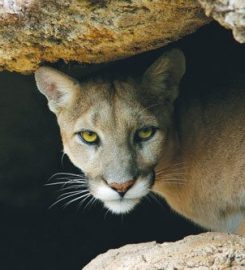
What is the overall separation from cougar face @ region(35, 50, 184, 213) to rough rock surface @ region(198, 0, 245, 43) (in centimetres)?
121

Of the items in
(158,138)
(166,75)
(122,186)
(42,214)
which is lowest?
(42,214)

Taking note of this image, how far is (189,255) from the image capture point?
306 centimetres

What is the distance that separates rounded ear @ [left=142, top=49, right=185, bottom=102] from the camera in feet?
13.4

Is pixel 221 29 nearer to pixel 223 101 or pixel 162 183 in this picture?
pixel 223 101

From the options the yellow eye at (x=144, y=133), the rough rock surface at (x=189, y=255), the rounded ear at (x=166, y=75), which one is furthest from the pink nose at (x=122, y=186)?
the rounded ear at (x=166, y=75)

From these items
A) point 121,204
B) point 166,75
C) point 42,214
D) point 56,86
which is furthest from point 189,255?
point 42,214

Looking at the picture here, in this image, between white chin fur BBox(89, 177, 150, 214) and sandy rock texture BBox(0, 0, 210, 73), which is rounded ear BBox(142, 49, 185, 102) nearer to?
sandy rock texture BBox(0, 0, 210, 73)

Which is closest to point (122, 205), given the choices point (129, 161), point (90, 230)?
point (129, 161)

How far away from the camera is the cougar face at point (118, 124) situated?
12.5 ft

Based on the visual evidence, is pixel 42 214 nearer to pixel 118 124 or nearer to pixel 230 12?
pixel 118 124

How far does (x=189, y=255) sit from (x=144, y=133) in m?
1.07

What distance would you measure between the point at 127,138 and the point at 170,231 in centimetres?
213

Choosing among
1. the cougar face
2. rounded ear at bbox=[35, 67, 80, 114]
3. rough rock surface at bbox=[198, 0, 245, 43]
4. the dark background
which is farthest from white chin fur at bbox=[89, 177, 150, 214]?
the dark background

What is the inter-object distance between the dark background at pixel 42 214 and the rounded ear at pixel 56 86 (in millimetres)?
948
